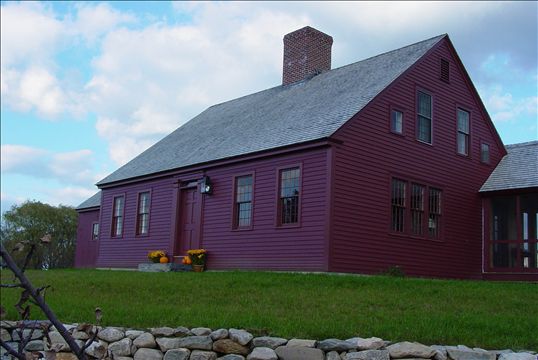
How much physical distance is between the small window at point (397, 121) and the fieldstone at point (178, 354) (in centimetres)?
1053

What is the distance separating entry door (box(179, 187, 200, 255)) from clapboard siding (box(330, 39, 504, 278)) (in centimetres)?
503

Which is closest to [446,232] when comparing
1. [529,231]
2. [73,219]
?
[529,231]

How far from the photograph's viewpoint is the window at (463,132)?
19.2 m

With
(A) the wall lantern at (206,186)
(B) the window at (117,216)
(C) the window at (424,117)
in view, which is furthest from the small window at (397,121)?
(B) the window at (117,216)

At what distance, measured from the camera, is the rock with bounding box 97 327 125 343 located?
8.52 meters

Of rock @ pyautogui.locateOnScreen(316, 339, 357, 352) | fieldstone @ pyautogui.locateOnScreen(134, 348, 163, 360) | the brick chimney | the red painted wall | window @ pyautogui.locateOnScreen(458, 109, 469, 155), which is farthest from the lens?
the red painted wall

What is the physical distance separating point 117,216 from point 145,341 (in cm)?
1472

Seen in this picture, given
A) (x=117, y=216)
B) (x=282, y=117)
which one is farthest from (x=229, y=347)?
(x=117, y=216)

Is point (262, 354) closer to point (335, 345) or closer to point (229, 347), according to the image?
point (229, 347)

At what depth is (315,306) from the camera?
1002cm

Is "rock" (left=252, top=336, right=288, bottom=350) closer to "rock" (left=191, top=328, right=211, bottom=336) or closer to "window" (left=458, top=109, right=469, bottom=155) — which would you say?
"rock" (left=191, top=328, right=211, bottom=336)

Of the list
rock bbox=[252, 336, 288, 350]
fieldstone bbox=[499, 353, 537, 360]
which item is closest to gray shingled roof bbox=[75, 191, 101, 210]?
rock bbox=[252, 336, 288, 350]

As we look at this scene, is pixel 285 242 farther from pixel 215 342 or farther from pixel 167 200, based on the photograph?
pixel 215 342

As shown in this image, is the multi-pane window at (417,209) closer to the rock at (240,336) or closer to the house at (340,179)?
the house at (340,179)
